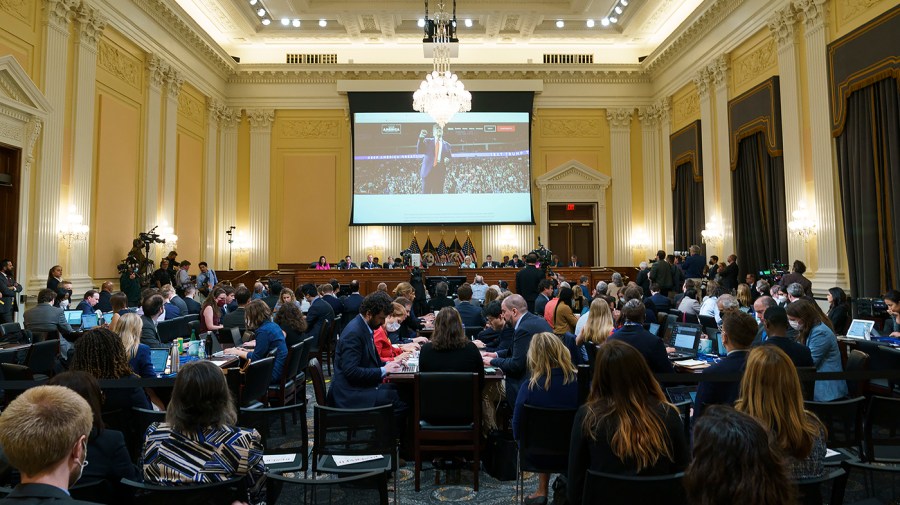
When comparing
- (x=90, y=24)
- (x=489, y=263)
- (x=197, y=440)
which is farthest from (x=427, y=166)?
(x=197, y=440)

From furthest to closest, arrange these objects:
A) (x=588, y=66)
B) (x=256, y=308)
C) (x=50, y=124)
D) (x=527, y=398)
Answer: (x=588, y=66), (x=50, y=124), (x=256, y=308), (x=527, y=398)

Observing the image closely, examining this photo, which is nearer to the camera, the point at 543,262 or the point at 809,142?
the point at 809,142

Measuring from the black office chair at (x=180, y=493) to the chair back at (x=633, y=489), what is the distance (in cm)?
133

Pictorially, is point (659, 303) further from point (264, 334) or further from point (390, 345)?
point (264, 334)

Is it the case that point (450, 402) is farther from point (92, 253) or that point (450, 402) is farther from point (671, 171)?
point (671, 171)

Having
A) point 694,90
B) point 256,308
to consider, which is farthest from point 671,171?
point 256,308

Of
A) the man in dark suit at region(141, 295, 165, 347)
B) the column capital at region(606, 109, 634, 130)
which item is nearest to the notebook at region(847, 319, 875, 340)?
the man in dark suit at region(141, 295, 165, 347)

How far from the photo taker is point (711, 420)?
1461 mm

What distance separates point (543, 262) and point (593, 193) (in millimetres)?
7406

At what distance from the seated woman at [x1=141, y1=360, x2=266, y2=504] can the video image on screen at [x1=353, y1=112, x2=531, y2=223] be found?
1492 centimetres

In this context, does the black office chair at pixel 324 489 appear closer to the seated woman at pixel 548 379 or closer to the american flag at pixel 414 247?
the seated woman at pixel 548 379

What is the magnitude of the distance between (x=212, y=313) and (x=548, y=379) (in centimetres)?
532

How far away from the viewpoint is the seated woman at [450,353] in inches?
150

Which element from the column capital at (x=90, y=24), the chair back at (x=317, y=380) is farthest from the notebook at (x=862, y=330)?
the column capital at (x=90, y=24)
